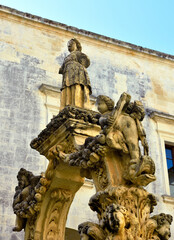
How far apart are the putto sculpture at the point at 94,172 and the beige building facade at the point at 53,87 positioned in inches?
90.9

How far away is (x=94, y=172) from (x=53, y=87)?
20.3 feet

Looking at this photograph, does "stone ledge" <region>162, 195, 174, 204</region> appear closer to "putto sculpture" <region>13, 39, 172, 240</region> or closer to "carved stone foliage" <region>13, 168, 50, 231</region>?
"putto sculpture" <region>13, 39, 172, 240</region>

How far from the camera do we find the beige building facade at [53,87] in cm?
1156

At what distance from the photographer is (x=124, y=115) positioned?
22.6 feet

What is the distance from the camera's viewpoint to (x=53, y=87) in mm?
12875

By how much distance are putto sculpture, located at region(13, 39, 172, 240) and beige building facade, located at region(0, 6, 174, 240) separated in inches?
90.9

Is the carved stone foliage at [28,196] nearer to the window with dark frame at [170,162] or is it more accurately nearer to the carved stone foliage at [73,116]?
the carved stone foliage at [73,116]

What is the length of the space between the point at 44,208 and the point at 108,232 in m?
2.74

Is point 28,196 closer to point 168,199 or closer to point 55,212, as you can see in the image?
point 55,212

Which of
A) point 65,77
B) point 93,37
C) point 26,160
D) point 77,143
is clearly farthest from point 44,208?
point 93,37

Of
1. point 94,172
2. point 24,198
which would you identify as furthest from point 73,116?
point 24,198

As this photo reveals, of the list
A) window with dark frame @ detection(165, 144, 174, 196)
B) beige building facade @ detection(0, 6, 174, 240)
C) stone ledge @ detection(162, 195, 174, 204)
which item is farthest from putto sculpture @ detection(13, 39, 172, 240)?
window with dark frame @ detection(165, 144, 174, 196)

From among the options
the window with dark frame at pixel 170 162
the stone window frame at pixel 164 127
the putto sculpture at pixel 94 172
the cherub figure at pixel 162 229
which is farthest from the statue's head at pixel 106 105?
the window with dark frame at pixel 170 162

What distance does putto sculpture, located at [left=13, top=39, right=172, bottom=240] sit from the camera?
6137 mm
